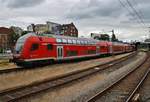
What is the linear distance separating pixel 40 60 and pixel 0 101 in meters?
14.7

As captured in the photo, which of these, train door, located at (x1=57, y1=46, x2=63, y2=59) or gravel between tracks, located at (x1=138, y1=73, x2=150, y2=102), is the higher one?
train door, located at (x1=57, y1=46, x2=63, y2=59)

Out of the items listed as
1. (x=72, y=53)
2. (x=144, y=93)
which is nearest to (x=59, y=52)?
(x=72, y=53)

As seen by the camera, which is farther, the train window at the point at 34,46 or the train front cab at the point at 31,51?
the train window at the point at 34,46

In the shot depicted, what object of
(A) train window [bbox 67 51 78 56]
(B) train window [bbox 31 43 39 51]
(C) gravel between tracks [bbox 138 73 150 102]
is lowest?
(C) gravel between tracks [bbox 138 73 150 102]

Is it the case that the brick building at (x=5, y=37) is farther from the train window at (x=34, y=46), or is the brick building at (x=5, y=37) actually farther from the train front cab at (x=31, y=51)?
the train window at (x=34, y=46)

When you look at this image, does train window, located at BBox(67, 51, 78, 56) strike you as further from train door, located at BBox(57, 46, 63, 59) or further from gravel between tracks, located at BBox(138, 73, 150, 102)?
gravel between tracks, located at BBox(138, 73, 150, 102)

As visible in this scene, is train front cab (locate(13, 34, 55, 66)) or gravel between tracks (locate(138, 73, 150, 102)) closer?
gravel between tracks (locate(138, 73, 150, 102))

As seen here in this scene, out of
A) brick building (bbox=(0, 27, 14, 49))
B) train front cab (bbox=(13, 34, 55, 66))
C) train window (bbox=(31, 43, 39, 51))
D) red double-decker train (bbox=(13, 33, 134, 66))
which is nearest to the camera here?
train front cab (bbox=(13, 34, 55, 66))

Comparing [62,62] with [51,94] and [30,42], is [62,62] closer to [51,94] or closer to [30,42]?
[30,42]

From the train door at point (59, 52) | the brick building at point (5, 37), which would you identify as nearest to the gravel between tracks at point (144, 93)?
the train door at point (59, 52)

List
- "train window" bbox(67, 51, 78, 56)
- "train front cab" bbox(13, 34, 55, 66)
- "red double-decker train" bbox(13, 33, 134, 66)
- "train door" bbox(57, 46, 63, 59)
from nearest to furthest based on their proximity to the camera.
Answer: "train front cab" bbox(13, 34, 55, 66)
"red double-decker train" bbox(13, 33, 134, 66)
"train door" bbox(57, 46, 63, 59)
"train window" bbox(67, 51, 78, 56)

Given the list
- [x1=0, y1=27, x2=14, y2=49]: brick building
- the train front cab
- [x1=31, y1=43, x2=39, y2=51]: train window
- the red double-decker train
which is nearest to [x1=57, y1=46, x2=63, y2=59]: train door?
the red double-decker train

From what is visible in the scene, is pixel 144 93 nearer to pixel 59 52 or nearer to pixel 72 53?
pixel 59 52

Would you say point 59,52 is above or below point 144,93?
above
